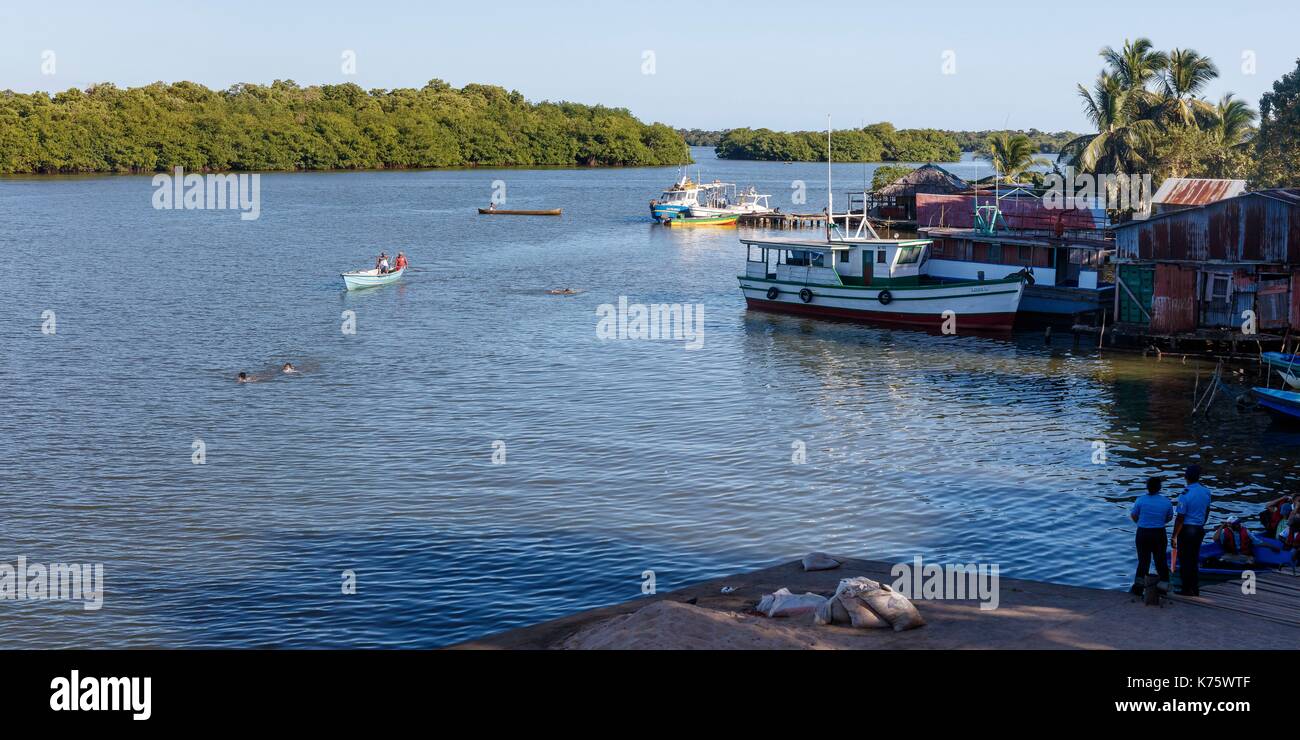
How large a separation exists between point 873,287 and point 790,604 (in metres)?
40.5

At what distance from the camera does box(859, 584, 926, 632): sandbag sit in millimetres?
17312

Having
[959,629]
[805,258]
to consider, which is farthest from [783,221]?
[959,629]

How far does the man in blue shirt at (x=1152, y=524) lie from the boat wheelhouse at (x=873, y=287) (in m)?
36.1

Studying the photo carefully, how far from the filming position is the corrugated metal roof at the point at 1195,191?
52.0 m

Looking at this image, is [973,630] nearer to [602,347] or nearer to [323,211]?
[602,347]

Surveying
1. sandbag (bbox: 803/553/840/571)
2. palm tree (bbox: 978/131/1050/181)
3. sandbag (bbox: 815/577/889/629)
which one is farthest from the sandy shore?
palm tree (bbox: 978/131/1050/181)

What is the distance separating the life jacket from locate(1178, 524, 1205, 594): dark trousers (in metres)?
3.00

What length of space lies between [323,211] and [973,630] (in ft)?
390

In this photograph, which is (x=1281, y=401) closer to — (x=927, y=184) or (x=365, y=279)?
(x=365, y=279)

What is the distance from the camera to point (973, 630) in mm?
17297

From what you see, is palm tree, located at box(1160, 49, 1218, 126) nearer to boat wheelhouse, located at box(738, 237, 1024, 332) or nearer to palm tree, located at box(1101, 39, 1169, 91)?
palm tree, located at box(1101, 39, 1169, 91)

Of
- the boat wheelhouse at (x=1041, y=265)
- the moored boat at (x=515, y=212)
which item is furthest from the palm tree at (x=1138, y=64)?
the moored boat at (x=515, y=212)
